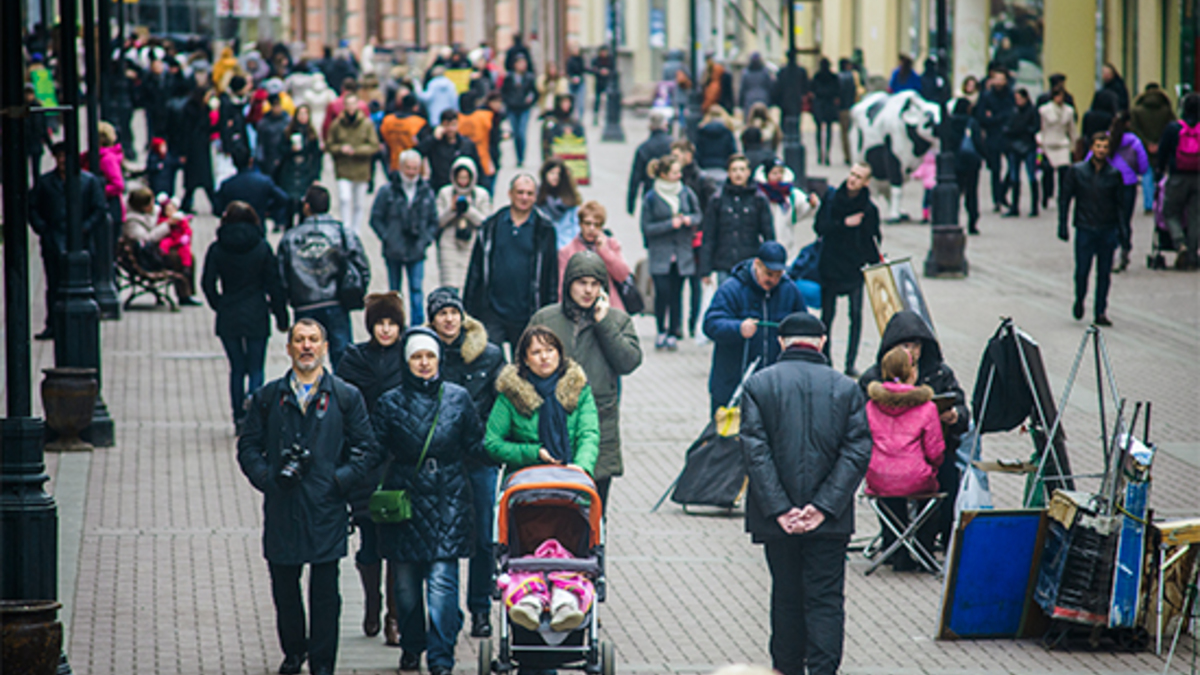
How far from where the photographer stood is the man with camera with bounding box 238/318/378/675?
26.3 ft

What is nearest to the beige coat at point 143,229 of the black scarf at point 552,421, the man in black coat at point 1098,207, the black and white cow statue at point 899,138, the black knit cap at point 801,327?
the man in black coat at point 1098,207

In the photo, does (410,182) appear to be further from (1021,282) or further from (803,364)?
(803,364)

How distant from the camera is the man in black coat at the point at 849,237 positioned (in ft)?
49.4

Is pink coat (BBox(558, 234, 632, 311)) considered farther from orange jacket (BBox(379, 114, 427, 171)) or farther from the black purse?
orange jacket (BBox(379, 114, 427, 171))

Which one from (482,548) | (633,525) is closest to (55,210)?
(633,525)

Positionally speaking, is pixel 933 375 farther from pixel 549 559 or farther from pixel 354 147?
pixel 354 147

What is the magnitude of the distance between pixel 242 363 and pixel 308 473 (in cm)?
Result: 562

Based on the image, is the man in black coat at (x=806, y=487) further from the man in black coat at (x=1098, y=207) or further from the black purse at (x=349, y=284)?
the man in black coat at (x=1098, y=207)

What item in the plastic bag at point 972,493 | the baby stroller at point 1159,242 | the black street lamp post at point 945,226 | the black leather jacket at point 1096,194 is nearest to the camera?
the plastic bag at point 972,493

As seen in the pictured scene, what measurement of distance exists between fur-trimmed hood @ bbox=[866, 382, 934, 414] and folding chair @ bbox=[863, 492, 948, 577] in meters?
0.51

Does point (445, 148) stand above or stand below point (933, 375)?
above

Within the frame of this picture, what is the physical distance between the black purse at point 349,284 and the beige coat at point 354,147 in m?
9.45

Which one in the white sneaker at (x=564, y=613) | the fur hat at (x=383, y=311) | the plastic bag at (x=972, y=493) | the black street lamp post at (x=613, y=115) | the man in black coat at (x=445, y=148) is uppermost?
the black street lamp post at (x=613, y=115)

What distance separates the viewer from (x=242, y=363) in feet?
44.1
